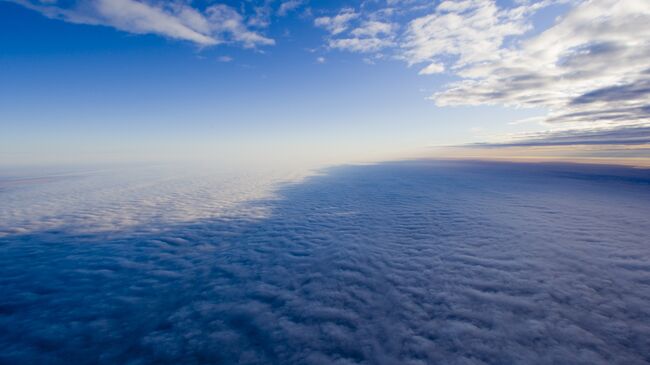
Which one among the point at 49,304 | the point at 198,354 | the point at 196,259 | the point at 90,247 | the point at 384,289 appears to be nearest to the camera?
the point at 198,354

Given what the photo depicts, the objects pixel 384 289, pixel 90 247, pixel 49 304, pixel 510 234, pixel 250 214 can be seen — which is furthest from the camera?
pixel 250 214

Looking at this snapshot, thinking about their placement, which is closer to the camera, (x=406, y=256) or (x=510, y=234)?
(x=406, y=256)

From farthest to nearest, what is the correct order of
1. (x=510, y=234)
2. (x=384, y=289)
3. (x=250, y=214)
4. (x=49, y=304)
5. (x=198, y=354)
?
(x=250, y=214), (x=510, y=234), (x=384, y=289), (x=49, y=304), (x=198, y=354)

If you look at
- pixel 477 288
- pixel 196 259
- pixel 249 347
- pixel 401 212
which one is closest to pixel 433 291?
pixel 477 288

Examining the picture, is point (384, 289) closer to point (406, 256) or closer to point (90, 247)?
point (406, 256)

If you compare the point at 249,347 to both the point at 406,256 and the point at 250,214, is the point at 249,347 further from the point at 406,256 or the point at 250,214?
the point at 250,214

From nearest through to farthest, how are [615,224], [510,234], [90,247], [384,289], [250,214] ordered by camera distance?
[384,289] → [90,247] → [510,234] → [615,224] → [250,214]

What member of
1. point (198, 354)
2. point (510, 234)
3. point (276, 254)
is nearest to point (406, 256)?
point (276, 254)

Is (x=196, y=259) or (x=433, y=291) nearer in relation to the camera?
(x=433, y=291)
